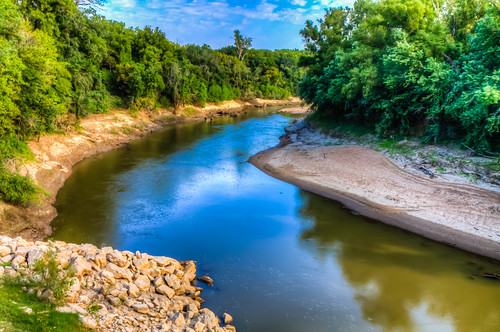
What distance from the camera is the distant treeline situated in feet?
60.3

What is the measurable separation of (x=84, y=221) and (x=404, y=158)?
20823 mm

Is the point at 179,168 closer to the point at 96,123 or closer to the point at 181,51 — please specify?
the point at 96,123

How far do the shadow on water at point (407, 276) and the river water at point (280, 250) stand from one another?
0.04 meters

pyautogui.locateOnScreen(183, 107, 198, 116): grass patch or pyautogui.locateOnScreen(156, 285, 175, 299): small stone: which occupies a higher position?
pyautogui.locateOnScreen(183, 107, 198, 116): grass patch

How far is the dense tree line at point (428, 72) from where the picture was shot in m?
19.8

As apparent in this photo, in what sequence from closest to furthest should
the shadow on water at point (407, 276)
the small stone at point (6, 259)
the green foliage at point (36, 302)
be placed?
the green foliage at point (36, 302) < the small stone at point (6, 259) < the shadow on water at point (407, 276)

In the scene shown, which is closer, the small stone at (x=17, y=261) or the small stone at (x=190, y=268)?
the small stone at (x=17, y=261)

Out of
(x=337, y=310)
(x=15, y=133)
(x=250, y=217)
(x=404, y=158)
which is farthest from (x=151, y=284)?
(x=404, y=158)

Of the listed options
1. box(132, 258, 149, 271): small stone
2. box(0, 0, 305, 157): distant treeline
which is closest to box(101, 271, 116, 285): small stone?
box(132, 258, 149, 271): small stone

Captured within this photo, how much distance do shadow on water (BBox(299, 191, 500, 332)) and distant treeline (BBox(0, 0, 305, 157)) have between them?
56.6 ft

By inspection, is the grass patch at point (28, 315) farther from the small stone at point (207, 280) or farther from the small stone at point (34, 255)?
the small stone at point (207, 280)

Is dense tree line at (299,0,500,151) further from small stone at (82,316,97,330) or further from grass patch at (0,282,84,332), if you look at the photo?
grass patch at (0,282,84,332)

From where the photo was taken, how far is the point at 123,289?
31.8 feet

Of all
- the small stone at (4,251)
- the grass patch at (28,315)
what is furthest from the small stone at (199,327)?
the small stone at (4,251)
